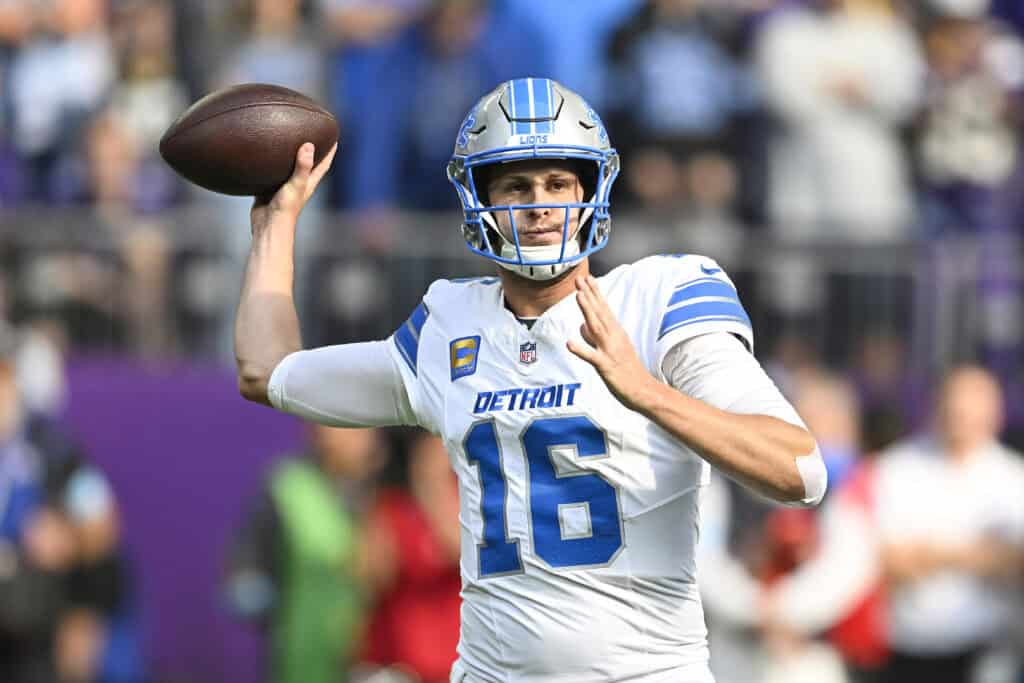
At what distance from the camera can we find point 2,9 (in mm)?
10469

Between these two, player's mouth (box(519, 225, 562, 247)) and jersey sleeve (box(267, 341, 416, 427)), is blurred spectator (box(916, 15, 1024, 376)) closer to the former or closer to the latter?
jersey sleeve (box(267, 341, 416, 427))

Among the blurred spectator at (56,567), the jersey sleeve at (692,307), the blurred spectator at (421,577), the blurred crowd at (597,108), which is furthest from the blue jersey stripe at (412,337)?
the blurred crowd at (597,108)

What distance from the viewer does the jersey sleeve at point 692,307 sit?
4152 millimetres

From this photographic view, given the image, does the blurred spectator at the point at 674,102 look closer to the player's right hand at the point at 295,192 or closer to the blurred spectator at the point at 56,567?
the blurred spectator at the point at 56,567

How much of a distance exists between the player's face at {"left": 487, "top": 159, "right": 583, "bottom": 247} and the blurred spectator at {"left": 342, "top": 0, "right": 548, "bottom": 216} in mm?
5302

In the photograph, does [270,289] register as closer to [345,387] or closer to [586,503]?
[345,387]

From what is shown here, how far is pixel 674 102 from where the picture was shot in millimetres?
9758

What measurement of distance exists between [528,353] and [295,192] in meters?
0.98

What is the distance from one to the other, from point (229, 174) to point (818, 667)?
3.81 metres

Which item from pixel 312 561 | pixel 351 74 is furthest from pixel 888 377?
pixel 351 74

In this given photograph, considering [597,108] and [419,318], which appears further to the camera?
[597,108]

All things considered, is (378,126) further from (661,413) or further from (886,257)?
(661,413)

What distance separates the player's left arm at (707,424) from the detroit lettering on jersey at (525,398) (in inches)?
12.2

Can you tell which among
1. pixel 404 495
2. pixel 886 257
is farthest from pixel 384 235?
pixel 886 257
